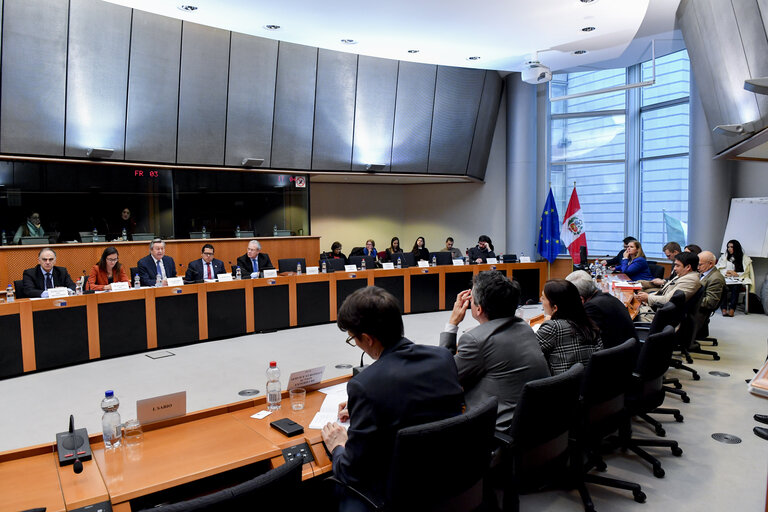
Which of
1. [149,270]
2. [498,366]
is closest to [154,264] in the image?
[149,270]

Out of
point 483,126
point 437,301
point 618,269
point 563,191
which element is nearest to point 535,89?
point 483,126

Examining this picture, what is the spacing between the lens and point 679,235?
1025 cm

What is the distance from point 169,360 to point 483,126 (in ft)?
27.8

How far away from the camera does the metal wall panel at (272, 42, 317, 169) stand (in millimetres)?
9180

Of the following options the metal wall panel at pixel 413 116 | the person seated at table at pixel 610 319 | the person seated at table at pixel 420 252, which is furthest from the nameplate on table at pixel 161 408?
the metal wall panel at pixel 413 116

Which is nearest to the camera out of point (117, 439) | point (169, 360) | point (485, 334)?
point (117, 439)

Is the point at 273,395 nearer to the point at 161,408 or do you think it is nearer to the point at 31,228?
the point at 161,408

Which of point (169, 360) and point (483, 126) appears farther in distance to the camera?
point (483, 126)

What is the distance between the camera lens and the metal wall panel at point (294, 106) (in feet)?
30.1

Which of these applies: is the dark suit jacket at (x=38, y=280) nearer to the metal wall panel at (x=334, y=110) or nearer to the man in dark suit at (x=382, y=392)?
the metal wall panel at (x=334, y=110)

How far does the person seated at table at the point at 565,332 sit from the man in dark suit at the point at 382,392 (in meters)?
1.22

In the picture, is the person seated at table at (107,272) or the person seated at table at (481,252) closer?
the person seated at table at (107,272)

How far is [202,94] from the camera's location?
8586 mm

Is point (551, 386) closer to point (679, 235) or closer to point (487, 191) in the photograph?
point (679, 235)
